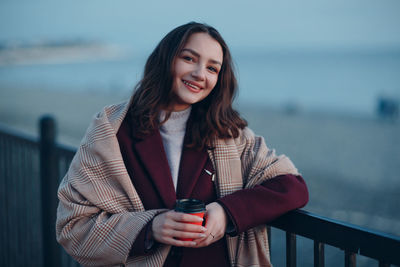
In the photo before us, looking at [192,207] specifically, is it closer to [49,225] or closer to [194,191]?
[194,191]

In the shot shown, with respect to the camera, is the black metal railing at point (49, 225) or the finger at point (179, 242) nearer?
the black metal railing at point (49, 225)

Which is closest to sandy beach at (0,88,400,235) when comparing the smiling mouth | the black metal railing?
the black metal railing

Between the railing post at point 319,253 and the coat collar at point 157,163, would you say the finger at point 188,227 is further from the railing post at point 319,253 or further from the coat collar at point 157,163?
the railing post at point 319,253

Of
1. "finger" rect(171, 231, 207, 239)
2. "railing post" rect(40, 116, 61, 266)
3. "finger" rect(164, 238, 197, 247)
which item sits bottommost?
"railing post" rect(40, 116, 61, 266)

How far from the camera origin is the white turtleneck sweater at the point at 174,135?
2.23m

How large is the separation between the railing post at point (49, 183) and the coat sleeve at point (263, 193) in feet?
5.76

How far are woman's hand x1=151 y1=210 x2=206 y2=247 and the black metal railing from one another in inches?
17.3

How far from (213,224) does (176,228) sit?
0.60 ft

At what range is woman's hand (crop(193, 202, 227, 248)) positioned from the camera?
188 cm

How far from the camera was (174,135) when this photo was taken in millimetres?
2314

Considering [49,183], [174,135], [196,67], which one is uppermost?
[196,67]

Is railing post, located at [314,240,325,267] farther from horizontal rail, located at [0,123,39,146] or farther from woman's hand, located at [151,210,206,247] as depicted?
horizontal rail, located at [0,123,39,146]

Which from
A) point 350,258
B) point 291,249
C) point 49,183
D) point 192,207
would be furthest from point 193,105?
point 49,183

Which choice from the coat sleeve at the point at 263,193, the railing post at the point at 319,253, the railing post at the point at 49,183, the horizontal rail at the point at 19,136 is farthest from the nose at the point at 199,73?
the horizontal rail at the point at 19,136
